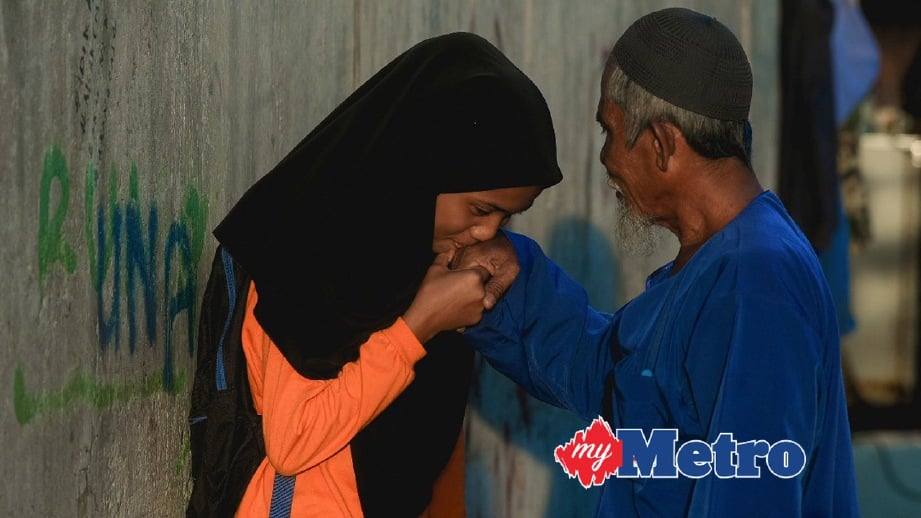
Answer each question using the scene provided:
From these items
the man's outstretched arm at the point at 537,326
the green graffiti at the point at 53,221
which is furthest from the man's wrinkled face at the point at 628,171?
the green graffiti at the point at 53,221

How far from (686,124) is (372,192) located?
24.5 inches

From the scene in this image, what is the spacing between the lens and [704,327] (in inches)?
94.3

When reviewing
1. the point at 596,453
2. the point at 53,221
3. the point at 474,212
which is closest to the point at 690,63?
the point at 474,212

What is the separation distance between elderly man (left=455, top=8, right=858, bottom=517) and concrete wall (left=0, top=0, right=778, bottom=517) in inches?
24.8

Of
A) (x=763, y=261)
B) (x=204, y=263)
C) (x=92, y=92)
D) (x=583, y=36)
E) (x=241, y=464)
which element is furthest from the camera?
(x=583, y=36)

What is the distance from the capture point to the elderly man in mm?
2293

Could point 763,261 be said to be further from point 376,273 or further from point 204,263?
point 204,263

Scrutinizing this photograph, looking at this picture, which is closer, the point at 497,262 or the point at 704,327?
the point at 704,327

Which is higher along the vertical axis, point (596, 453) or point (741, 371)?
point (741, 371)

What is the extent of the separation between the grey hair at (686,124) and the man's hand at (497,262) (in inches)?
16.8

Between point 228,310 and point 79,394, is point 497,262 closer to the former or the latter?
point 228,310

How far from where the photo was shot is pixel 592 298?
4668mm

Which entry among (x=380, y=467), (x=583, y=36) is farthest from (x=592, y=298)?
(x=380, y=467)

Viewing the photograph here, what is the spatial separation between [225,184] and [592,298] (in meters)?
1.87
